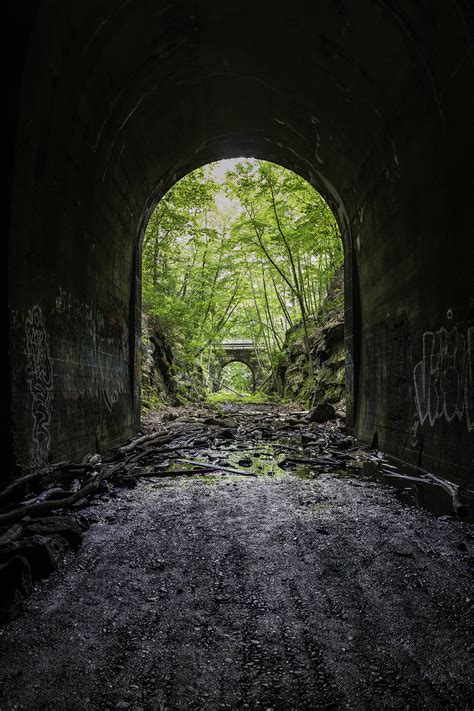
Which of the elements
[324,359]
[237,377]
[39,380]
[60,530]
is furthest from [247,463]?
[237,377]

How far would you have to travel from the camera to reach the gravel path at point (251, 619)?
1714mm

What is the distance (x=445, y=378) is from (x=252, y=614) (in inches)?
160

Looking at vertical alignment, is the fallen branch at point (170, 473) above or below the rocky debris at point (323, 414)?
below

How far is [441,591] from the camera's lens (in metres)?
2.55

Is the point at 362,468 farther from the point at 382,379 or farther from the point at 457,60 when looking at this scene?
the point at 457,60

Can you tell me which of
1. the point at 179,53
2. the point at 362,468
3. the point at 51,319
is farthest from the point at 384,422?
the point at 179,53

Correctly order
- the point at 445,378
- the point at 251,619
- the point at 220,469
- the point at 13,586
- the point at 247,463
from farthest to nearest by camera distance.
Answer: the point at 247,463 → the point at 220,469 → the point at 445,378 → the point at 13,586 → the point at 251,619

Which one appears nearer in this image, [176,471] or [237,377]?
[176,471]

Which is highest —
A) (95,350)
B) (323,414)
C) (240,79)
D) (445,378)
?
(240,79)

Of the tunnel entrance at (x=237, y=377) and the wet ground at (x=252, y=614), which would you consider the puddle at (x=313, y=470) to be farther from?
the tunnel entrance at (x=237, y=377)

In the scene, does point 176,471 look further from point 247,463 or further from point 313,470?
point 313,470

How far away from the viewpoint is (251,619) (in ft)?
7.38

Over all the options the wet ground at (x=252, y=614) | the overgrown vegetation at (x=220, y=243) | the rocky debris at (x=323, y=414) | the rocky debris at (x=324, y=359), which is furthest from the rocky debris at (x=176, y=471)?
the overgrown vegetation at (x=220, y=243)

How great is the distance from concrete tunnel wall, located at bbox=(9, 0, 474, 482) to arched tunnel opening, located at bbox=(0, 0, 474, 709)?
1.6 inches
